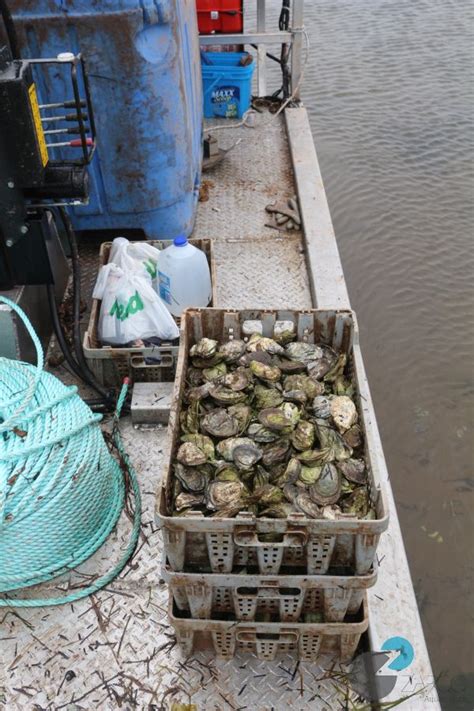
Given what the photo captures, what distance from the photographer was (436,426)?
13.7 ft

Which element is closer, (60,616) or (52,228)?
(60,616)

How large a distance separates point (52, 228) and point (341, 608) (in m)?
2.18

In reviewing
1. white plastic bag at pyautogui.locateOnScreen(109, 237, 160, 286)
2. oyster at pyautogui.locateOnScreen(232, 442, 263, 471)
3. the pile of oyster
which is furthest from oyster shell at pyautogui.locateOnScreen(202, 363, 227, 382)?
white plastic bag at pyautogui.locateOnScreen(109, 237, 160, 286)

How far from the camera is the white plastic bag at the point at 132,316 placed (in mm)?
3012

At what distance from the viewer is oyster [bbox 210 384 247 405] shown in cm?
225

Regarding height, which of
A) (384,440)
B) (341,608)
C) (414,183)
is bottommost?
(384,440)

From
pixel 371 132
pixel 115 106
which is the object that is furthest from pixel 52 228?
pixel 371 132

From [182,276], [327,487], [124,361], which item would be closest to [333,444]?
[327,487]

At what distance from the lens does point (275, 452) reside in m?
2.08

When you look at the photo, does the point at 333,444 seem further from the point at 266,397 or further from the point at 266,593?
the point at 266,593

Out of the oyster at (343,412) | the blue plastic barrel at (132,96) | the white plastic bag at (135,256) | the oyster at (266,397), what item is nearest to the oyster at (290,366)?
the oyster at (266,397)

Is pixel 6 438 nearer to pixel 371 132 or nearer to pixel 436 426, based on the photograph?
pixel 436 426

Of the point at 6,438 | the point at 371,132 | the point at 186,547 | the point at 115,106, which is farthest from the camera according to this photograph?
the point at 371,132

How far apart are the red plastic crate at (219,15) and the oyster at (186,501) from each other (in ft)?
15.6
